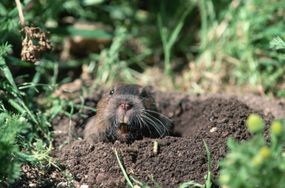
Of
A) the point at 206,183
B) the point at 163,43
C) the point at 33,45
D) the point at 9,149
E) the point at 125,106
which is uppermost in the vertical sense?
the point at 33,45

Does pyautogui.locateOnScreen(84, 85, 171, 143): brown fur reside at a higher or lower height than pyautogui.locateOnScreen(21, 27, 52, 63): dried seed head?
lower

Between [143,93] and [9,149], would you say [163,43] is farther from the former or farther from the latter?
[9,149]

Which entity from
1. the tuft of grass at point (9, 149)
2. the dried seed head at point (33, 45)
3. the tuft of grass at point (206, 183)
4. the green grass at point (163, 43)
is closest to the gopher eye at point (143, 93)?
the green grass at point (163, 43)

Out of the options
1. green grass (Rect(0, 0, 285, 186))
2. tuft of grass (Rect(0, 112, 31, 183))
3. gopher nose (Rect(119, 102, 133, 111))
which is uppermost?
tuft of grass (Rect(0, 112, 31, 183))

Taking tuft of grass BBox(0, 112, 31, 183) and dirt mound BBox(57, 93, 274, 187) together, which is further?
dirt mound BBox(57, 93, 274, 187)

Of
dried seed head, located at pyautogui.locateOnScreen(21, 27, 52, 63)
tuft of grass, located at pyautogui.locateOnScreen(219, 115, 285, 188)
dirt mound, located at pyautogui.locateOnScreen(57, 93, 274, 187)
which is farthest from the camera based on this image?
dried seed head, located at pyautogui.locateOnScreen(21, 27, 52, 63)

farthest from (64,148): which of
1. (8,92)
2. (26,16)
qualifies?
(26,16)

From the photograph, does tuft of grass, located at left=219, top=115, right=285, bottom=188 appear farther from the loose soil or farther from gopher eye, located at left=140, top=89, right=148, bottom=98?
gopher eye, located at left=140, top=89, right=148, bottom=98

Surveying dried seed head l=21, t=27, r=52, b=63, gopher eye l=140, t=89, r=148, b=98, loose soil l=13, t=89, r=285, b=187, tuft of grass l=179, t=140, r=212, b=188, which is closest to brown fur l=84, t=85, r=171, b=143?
gopher eye l=140, t=89, r=148, b=98

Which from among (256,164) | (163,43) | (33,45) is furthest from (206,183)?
(163,43)

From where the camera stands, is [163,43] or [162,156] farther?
[163,43]
